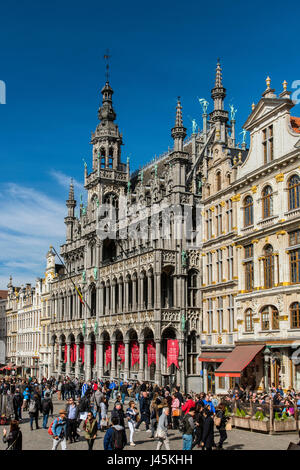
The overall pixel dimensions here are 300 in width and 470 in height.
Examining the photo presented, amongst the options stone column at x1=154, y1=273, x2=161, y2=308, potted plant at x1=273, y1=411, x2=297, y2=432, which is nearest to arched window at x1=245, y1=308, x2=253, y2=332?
stone column at x1=154, y1=273, x2=161, y2=308

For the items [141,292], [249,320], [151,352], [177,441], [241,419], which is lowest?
[177,441]

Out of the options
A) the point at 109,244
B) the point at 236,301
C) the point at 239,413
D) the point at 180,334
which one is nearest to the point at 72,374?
the point at 109,244

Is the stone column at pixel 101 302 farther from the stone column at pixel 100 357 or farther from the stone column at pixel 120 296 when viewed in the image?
the stone column at pixel 120 296

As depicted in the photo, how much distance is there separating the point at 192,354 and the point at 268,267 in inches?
535

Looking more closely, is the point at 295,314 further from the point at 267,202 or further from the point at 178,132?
the point at 178,132

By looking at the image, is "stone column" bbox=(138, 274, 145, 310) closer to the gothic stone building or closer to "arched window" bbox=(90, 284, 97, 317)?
the gothic stone building

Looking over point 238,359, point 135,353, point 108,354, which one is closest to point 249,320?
point 238,359

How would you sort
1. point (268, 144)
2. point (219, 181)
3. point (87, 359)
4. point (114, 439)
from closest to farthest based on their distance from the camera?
point (114, 439) → point (268, 144) → point (219, 181) → point (87, 359)

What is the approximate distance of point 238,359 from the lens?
34031 mm

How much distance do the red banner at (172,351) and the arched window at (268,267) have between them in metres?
12.1

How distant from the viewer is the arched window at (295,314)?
101ft

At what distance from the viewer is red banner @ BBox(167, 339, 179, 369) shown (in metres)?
43.2

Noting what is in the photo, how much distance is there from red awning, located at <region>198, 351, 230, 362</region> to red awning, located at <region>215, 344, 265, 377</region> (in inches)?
84.7

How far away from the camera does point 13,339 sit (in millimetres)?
94250
